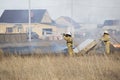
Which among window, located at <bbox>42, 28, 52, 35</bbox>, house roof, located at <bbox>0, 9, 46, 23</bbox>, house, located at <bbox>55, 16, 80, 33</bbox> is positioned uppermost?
house roof, located at <bbox>0, 9, 46, 23</bbox>

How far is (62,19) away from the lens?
46.5 metres

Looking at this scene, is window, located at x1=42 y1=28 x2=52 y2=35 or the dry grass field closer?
the dry grass field

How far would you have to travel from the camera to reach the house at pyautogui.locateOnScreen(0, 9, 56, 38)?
40.6 m

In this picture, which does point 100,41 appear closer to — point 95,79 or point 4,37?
point 95,79

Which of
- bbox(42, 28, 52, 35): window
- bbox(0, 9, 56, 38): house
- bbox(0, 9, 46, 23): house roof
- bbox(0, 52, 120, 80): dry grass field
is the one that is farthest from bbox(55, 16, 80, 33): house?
bbox(0, 52, 120, 80): dry grass field

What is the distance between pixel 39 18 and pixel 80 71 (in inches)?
1455

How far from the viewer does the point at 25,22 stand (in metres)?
39.8

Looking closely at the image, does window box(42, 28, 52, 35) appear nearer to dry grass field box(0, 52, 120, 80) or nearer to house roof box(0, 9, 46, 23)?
house roof box(0, 9, 46, 23)

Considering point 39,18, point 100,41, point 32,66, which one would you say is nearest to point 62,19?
point 39,18

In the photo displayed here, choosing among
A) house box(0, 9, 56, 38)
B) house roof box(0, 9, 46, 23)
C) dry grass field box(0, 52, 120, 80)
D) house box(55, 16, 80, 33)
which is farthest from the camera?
house roof box(0, 9, 46, 23)

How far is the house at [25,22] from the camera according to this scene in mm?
40594

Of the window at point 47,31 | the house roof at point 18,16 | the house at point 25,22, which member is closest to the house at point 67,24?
the house at point 25,22

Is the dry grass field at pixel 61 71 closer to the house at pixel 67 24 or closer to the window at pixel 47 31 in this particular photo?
the house at pixel 67 24

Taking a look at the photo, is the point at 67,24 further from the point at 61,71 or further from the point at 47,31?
the point at 61,71
